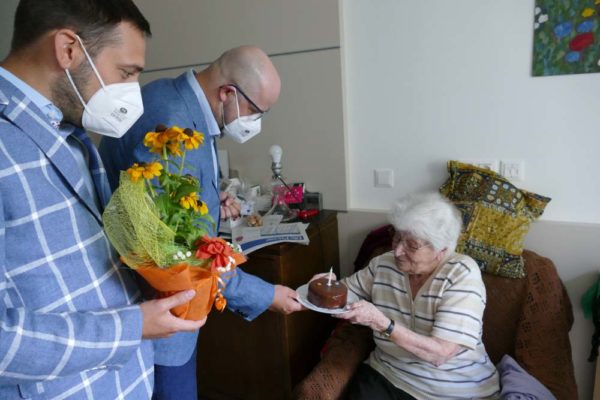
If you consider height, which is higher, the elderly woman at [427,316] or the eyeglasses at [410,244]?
the eyeglasses at [410,244]

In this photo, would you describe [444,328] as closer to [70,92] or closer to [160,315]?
[160,315]

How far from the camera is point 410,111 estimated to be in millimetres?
2021

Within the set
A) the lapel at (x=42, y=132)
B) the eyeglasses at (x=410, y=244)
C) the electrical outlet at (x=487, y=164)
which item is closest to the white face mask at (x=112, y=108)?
the lapel at (x=42, y=132)

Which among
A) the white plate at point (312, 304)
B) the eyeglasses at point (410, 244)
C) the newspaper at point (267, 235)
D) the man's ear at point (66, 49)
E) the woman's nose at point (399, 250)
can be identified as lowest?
the white plate at point (312, 304)

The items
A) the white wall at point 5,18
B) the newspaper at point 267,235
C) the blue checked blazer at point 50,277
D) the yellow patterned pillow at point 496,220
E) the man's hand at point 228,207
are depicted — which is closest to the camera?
the blue checked blazer at point 50,277

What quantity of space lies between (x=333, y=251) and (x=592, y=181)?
4.06 ft

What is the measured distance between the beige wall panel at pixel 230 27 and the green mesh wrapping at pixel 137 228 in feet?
5.17

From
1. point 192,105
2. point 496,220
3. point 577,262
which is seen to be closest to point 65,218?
point 192,105

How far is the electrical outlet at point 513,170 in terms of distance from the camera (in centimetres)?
187

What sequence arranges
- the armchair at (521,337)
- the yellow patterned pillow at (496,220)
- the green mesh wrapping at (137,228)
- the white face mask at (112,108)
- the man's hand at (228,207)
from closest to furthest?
the green mesh wrapping at (137,228) → the white face mask at (112,108) → the armchair at (521,337) → the yellow patterned pillow at (496,220) → the man's hand at (228,207)

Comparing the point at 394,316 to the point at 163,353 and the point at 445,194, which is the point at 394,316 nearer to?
the point at 445,194

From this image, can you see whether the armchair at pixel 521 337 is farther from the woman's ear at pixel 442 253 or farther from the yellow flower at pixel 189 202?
the yellow flower at pixel 189 202

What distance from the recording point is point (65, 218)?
740 mm

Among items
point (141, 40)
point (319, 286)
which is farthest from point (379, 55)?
point (141, 40)
